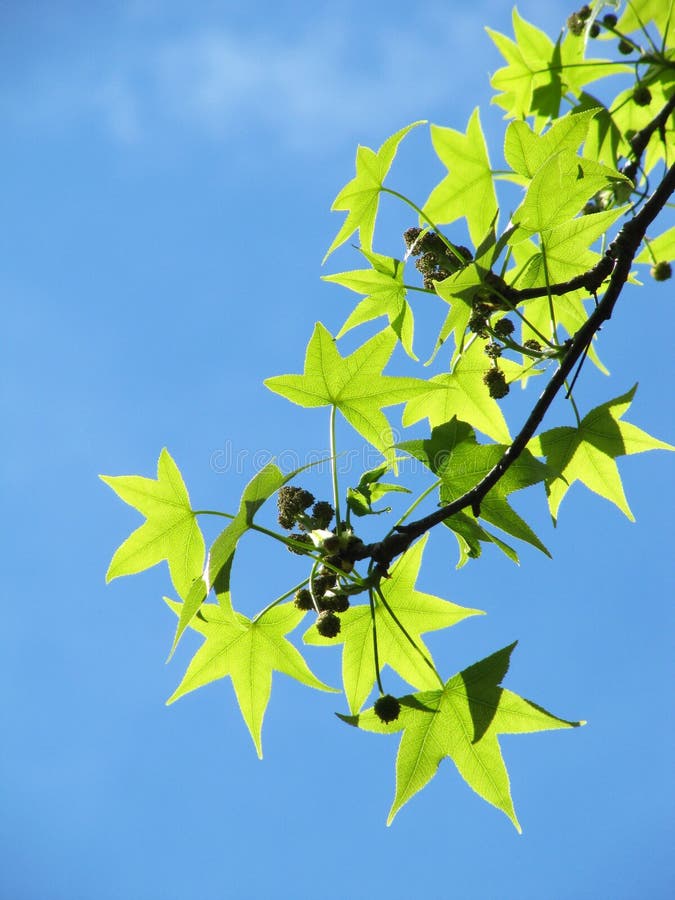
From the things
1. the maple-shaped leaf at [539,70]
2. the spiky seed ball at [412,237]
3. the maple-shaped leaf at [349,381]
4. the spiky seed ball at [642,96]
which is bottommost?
the maple-shaped leaf at [349,381]

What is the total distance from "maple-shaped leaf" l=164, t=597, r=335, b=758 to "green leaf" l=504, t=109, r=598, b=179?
4.21 feet

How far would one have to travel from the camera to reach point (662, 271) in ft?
8.92

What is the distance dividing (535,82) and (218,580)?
7.13ft

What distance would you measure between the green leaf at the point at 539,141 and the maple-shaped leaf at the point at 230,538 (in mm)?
Result: 1025

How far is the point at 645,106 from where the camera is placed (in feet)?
8.70

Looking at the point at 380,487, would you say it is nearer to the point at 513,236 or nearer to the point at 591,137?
the point at 513,236

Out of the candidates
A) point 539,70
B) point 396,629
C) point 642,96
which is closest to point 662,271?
point 642,96

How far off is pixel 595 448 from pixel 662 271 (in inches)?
45.4

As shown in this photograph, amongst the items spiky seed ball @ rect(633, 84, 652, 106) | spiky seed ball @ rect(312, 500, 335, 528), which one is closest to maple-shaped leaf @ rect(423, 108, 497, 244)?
spiky seed ball @ rect(633, 84, 652, 106)

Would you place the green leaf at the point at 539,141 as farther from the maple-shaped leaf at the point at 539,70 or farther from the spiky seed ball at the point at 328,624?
the spiky seed ball at the point at 328,624

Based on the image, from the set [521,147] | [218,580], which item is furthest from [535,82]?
[218,580]

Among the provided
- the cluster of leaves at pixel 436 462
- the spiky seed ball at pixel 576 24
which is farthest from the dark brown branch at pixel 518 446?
the spiky seed ball at pixel 576 24

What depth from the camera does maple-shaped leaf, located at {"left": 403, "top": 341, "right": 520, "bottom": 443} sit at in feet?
6.62

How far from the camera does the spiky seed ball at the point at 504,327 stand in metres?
1.88
